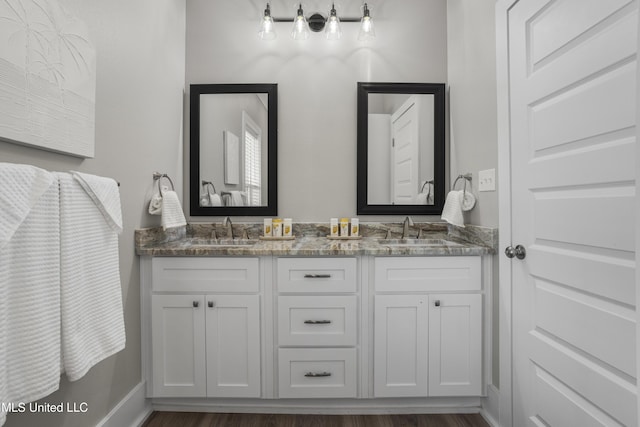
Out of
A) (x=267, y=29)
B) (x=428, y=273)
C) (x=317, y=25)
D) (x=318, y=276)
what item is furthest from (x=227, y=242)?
(x=317, y=25)

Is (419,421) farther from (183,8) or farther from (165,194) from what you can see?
(183,8)

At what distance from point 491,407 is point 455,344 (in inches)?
13.7

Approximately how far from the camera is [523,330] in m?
1.39

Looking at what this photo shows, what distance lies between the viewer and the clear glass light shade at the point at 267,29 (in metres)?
2.05

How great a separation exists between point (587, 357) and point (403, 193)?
1269mm

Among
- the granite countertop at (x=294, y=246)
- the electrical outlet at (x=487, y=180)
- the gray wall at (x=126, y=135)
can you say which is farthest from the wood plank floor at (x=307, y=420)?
the electrical outlet at (x=487, y=180)

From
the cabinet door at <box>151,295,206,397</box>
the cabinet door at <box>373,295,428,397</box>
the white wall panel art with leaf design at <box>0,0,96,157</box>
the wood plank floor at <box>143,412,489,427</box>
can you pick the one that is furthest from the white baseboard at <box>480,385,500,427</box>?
the white wall panel art with leaf design at <box>0,0,96,157</box>

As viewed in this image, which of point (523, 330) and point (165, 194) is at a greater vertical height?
point (165, 194)

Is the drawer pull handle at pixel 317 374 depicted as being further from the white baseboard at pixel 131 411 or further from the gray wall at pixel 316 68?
the gray wall at pixel 316 68

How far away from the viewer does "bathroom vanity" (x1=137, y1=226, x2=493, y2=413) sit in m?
1.61

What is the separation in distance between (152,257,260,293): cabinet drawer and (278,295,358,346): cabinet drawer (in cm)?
19

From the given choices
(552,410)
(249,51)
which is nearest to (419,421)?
(552,410)

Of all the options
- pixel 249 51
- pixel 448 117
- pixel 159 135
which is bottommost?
pixel 159 135

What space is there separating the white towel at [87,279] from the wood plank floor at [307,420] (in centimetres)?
71
